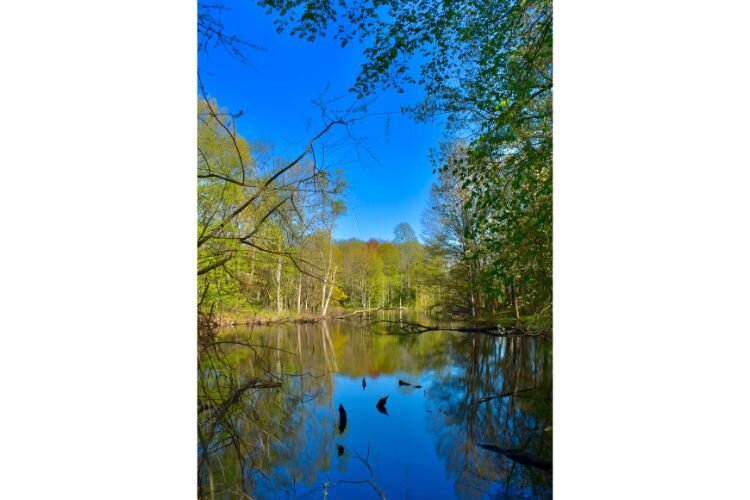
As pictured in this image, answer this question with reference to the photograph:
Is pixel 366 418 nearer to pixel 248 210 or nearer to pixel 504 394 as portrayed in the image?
pixel 504 394

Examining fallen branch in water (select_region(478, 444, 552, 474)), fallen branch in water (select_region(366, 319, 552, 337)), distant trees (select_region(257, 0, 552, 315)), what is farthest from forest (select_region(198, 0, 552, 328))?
fallen branch in water (select_region(478, 444, 552, 474))

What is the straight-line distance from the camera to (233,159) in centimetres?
146

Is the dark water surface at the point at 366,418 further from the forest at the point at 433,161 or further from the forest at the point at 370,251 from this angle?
the forest at the point at 433,161

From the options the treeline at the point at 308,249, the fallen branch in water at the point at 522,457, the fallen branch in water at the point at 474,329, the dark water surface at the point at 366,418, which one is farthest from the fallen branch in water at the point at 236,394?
the fallen branch in water at the point at 522,457

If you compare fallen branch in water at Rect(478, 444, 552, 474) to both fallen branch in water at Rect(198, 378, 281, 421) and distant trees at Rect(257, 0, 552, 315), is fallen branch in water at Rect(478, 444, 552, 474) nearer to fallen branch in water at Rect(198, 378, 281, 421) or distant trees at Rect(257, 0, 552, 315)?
distant trees at Rect(257, 0, 552, 315)

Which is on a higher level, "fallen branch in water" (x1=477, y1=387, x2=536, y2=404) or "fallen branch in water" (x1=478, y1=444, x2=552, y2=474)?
"fallen branch in water" (x1=477, y1=387, x2=536, y2=404)

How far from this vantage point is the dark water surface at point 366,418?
4.40 ft

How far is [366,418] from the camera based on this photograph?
1.58 meters

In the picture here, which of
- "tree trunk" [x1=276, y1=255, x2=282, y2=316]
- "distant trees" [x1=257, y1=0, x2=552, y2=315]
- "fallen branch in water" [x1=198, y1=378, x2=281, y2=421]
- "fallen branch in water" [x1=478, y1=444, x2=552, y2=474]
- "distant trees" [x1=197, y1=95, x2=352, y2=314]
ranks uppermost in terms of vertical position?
"distant trees" [x1=257, y1=0, x2=552, y2=315]

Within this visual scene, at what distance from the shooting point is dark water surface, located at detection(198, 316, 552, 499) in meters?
1.34
